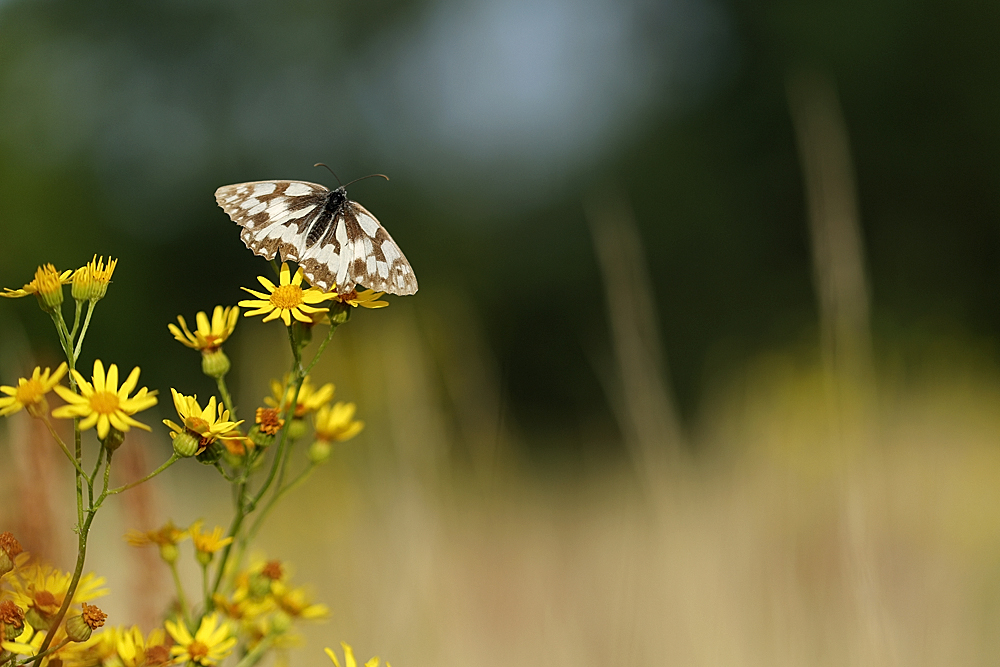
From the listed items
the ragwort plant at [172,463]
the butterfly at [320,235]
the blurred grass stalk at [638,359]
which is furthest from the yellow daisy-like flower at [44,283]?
the blurred grass stalk at [638,359]

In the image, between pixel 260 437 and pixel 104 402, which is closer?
pixel 104 402

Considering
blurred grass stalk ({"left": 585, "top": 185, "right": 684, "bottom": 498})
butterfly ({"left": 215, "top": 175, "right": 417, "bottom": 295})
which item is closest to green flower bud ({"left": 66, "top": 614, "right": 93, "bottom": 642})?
butterfly ({"left": 215, "top": 175, "right": 417, "bottom": 295})

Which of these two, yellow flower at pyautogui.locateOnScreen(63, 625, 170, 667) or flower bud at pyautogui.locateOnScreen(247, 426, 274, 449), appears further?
flower bud at pyautogui.locateOnScreen(247, 426, 274, 449)

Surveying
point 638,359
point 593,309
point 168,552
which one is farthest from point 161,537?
point 593,309

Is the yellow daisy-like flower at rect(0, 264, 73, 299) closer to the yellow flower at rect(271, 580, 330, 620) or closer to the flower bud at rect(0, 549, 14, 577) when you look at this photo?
the flower bud at rect(0, 549, 14, 577)

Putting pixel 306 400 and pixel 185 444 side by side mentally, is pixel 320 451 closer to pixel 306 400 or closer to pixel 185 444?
pixel 306 400

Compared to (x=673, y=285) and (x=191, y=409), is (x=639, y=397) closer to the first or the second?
(x=191, y=409)
